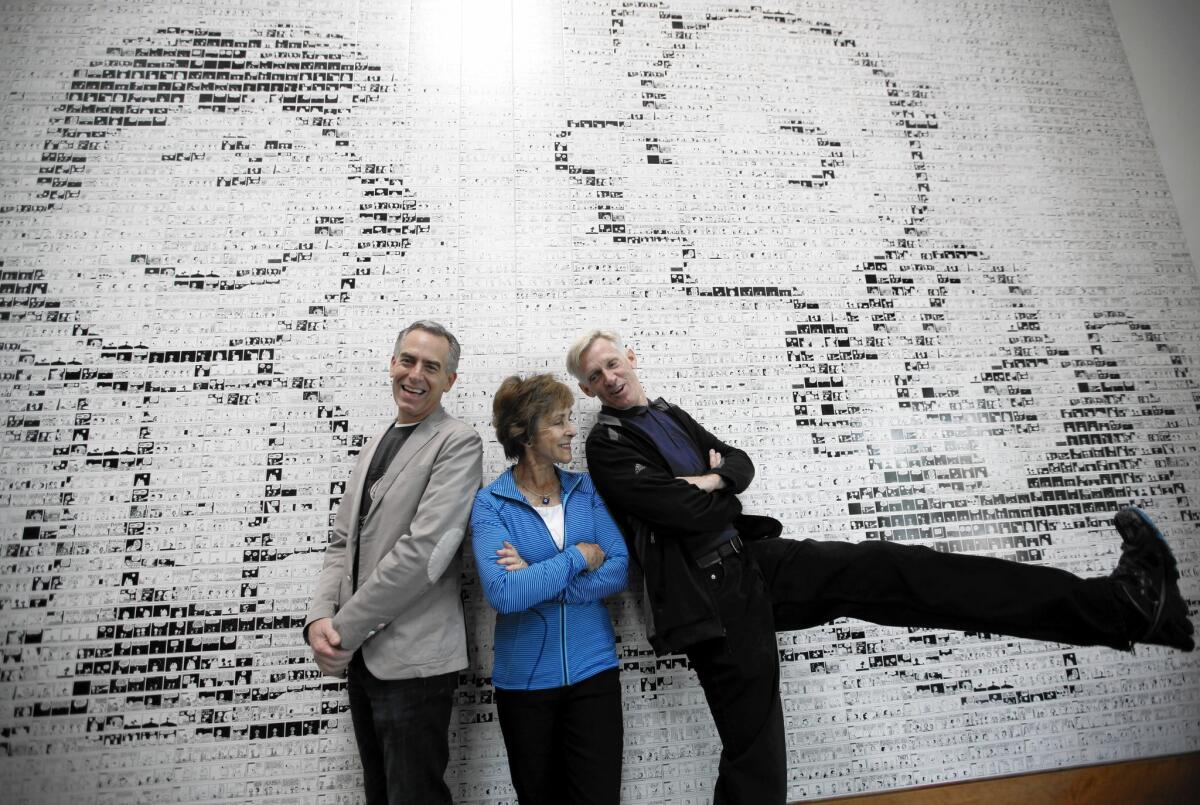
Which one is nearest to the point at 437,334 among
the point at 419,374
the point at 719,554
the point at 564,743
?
the point at 419,374

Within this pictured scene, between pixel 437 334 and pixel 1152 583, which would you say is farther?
pixel 437 334

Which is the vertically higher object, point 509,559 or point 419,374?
point 419,374

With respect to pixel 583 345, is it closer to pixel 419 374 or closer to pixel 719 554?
pixel 419 374

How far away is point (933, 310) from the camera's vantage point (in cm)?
220

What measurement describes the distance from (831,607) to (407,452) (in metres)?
1.36

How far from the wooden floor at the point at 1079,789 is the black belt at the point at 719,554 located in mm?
1078

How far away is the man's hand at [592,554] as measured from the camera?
138cm

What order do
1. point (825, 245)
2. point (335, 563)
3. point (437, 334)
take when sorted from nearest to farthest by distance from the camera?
point (335, 563)
point (437, 334)
point (825, 245)

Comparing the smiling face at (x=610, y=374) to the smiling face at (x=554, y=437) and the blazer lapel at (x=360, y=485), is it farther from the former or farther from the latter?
the blazer lapel at (x=360, y=485)

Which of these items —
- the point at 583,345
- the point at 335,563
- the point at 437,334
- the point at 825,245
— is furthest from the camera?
the point at 825,245

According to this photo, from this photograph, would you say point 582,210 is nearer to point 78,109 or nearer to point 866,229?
point 866,229

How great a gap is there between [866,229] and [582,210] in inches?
50.9

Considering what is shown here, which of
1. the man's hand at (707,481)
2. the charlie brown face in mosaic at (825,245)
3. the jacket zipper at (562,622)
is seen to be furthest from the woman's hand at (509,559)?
the charlie brown face in mosaic at (825,245)

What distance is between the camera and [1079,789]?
1.84 m
